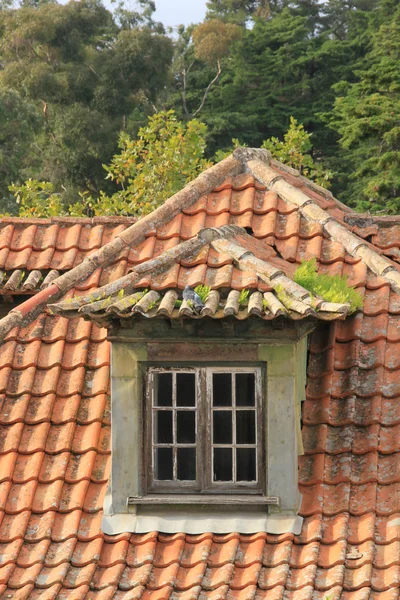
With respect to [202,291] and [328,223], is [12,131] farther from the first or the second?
[202,291]

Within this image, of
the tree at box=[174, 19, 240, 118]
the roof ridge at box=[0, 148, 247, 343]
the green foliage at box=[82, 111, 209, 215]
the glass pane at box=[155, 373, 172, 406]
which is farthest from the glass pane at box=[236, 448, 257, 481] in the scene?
the tree at box=[174, 19, 240, 118]

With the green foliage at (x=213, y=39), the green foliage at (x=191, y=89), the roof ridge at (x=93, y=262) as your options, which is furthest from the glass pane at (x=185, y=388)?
the green foliage at (x=213, y=39)

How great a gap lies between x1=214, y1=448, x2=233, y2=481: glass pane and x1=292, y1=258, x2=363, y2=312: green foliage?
1263mm

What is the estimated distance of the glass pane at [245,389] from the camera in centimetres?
810

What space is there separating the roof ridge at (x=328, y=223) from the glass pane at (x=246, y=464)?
1919 millimetres

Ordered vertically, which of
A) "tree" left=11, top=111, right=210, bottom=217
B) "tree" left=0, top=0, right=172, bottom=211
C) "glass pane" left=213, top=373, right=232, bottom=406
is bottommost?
"glass pane" left=213, top=373, right=232, bottom=406

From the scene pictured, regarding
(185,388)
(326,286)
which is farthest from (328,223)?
(185,388)

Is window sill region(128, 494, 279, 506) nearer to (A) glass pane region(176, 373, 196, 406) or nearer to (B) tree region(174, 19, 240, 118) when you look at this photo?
(A) glass pane region(176, 373, 196, 406)

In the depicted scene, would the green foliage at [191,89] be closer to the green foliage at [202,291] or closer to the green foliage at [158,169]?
the green foliage at [158,169]

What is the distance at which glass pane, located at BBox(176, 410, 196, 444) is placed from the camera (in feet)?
26.5

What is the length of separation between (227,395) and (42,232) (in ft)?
9.79

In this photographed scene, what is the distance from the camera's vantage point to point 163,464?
26.7 ft

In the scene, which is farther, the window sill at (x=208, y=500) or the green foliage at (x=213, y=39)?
the green foliage at (x=213, y=39)

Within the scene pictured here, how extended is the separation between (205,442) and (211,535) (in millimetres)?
622
